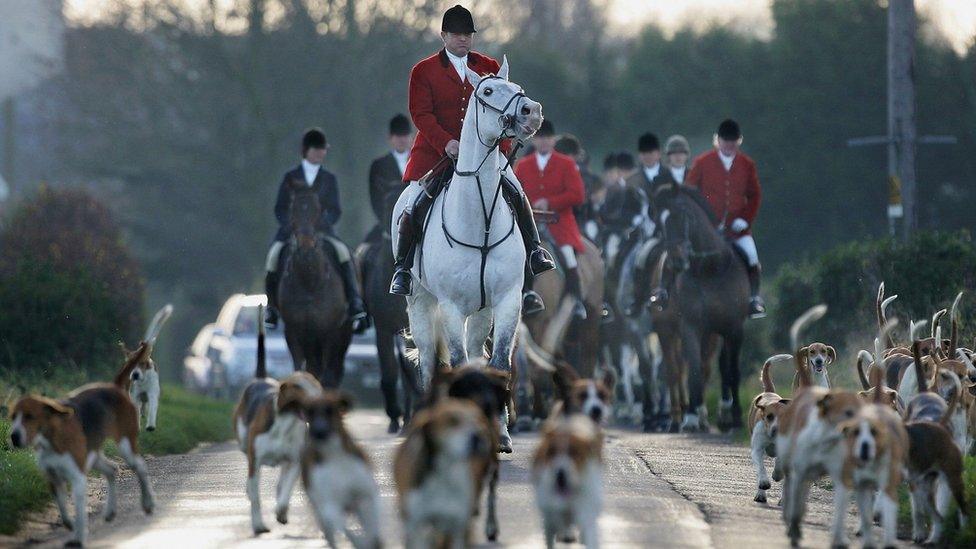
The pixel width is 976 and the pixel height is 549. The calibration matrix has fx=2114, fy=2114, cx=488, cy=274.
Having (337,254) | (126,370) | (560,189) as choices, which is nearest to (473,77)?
(126,370)

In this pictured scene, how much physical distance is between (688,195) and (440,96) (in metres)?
5.70

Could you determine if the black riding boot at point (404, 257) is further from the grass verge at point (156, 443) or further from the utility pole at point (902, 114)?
the utility pole at point (902, 114)

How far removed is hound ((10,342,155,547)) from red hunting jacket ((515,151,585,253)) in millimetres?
9410

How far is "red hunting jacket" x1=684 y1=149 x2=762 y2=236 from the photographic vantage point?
69.7ft

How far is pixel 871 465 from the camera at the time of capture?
9750mm

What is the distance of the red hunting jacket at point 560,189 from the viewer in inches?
805

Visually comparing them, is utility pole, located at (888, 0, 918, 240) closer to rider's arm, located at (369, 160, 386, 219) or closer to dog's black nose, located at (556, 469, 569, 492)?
rider's arm, located at (369, 160, 386, 219)

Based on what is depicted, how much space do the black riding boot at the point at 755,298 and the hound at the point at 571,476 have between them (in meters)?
11.3

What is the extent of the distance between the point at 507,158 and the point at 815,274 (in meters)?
10.3

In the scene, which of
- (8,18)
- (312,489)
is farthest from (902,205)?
(8,18)

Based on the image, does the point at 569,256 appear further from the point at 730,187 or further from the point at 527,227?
the point at 527,227

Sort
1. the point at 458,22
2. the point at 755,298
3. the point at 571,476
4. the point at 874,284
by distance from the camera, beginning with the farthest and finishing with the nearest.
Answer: the point at 874,284 → the point at 755,298 → the point at 458,22 → the point at 571,476

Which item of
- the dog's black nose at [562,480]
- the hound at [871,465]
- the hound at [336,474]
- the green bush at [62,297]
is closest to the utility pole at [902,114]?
the green bush at [62,297]

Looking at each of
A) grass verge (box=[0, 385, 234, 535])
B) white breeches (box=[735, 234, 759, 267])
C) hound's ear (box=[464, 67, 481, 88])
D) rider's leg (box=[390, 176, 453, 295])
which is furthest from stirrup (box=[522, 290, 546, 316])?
white breeches (box=[735, 234, 759, 267])
